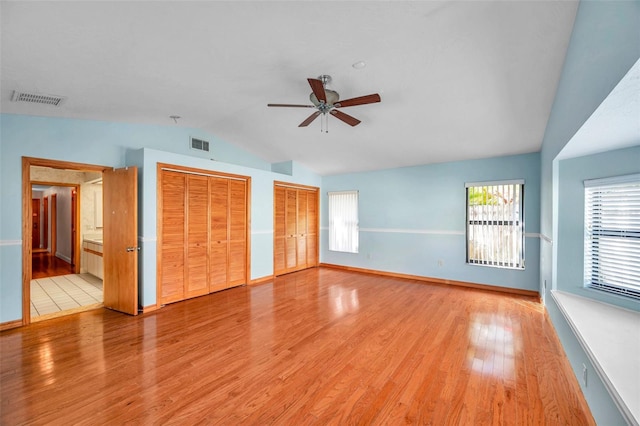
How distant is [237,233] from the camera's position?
5.17 m

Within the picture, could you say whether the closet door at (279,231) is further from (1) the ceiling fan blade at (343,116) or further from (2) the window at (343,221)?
(1) the ceiling fan blade at (343,116)

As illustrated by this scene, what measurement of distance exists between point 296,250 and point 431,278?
3084 mm

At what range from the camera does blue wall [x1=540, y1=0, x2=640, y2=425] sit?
3.94ft

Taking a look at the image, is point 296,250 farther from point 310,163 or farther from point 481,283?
point 481,283

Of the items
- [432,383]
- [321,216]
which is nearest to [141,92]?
[432,383]

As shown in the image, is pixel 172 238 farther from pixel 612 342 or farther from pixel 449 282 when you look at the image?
pixel 449 282

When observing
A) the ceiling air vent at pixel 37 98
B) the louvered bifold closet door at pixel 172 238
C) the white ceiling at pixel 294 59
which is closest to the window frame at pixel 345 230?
the white ceiling at pixel 294 59

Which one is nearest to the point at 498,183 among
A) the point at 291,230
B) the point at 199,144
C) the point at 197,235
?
the point at 291,230

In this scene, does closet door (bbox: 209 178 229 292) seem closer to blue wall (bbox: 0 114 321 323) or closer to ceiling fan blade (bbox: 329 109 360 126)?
blue wall (bbox: 0 114 321 323)

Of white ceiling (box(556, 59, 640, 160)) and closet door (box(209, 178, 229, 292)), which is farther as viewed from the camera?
closet door (box(209, 178, 229, 292))

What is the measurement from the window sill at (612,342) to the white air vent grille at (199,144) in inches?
220

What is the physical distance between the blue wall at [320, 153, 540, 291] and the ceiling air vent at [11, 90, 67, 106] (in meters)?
5.20

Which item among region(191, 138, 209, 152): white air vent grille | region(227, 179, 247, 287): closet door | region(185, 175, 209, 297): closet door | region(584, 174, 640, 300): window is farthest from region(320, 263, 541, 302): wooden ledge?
region(191, 138, 209, 152): white air vent grille

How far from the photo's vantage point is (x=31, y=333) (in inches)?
121
